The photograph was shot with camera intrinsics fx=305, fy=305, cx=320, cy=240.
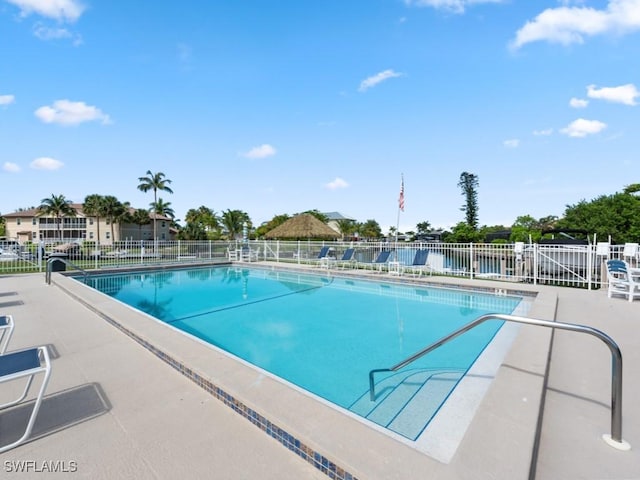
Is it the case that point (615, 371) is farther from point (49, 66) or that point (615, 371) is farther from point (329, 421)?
point (49, 66)

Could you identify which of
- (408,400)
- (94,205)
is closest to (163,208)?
(94,205)

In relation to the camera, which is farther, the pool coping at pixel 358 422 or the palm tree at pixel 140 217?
the palm tree at pixel 140 217

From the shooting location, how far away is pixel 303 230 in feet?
91.0

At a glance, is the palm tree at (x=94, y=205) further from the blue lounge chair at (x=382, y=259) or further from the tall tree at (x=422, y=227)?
the tall tree at (x=422, y=227)

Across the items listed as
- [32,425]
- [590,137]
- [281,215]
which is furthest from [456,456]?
[281,215]

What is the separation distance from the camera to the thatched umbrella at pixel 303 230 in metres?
27.4

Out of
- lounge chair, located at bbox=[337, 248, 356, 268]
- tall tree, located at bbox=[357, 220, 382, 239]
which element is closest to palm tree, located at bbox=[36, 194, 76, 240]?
tall tree, located at bbox=[357, 220, 382, 239]

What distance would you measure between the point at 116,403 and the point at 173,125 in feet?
50.8

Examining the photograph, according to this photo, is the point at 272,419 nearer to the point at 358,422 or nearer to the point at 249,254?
the point at 358,422

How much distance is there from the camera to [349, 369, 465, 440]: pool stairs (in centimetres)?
269

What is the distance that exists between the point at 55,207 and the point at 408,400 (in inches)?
2255

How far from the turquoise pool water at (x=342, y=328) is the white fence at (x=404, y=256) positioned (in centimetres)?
210

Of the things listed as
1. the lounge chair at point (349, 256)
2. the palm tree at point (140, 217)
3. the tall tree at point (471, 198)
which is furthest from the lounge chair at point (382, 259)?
the palm tree at point (140, 217)

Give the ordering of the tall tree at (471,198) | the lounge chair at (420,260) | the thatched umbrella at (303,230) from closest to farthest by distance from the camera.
→ the lounge chair at (420,260)
the thatched umbrella at (303,230)
the tall tree at (471,198)
